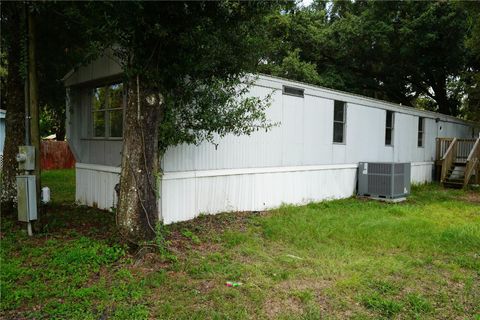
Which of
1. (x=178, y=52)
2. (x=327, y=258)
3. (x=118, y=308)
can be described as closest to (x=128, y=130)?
(x=178, y=52)

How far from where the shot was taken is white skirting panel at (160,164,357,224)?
21.0 ft

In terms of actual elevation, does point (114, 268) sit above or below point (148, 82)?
below

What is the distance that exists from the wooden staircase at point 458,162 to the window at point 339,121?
20.0 ft

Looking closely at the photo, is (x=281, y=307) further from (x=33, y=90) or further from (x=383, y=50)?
(x=383, y=50)

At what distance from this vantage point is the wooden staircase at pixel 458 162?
1348 centimetres

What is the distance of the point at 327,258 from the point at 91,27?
422cm

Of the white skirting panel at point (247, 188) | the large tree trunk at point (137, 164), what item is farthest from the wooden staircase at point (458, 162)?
the large tree trunk at point (137, 164)

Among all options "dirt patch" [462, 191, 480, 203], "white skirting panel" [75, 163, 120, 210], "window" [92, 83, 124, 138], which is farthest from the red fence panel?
"dirt patch" [462, 191, 480, 203]

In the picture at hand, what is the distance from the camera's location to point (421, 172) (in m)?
14.2

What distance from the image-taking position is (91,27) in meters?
4.33

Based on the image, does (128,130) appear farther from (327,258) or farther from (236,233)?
(327,258)

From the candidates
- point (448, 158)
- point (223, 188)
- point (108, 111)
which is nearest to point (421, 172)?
point (448, 158)

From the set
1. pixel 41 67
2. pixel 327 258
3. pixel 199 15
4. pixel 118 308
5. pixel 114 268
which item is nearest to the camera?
pixel 118 308

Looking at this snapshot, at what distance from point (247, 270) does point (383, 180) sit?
6863mm
